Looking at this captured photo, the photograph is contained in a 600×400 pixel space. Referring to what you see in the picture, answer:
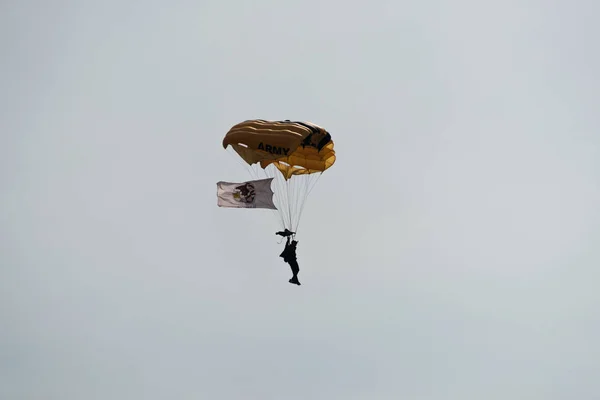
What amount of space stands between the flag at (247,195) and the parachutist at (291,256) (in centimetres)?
280

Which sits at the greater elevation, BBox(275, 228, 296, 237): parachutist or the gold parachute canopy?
the gold parachute canopy

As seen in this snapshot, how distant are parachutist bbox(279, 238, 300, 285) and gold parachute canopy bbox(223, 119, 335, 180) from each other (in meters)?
4.00

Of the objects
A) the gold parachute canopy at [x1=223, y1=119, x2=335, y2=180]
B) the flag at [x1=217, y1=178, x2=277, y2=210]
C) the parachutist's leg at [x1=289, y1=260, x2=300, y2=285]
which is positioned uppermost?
the gold parachute canopy at [x1=223, y1=119, x2=335, y2=180]

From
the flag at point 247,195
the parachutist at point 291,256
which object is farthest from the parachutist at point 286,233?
the flag at point 247,195

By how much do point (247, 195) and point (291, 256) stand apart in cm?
459

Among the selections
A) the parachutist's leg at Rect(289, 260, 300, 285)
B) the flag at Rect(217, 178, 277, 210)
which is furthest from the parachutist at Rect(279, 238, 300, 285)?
the flag at Rect(217, 178, 277, 210)

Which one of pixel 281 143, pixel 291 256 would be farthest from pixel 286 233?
pixel 281 143

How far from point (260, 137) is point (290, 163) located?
104 inches

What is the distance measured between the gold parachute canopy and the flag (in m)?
1.35

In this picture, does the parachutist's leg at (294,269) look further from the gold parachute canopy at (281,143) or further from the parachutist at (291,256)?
the gold parachute canopy at (281,143)

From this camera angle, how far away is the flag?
56.4 meters

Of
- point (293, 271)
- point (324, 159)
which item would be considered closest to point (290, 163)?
point (324, 159)

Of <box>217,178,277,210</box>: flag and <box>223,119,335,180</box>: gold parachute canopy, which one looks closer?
<box>223,119,335,180</box>: gold parachute canopy

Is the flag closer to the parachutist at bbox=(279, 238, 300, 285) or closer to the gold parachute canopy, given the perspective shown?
the gold parachute canopy
